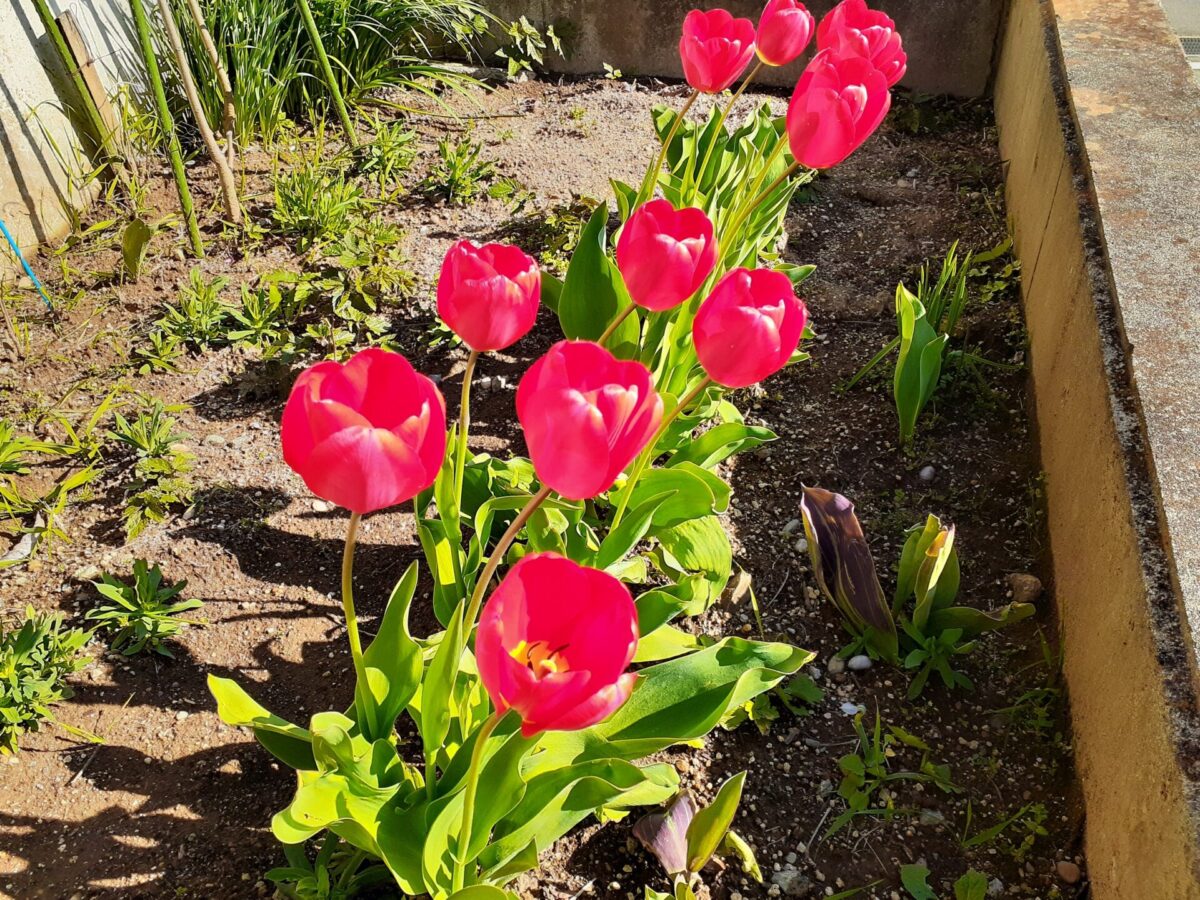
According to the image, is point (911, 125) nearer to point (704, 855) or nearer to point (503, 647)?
point (704, 855)

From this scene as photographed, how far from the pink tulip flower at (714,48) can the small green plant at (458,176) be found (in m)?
1.44

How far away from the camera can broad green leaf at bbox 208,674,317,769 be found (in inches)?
Answer: 52.9

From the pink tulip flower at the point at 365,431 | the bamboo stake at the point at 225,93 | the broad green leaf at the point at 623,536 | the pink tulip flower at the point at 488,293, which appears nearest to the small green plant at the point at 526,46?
the bamboo stake at the point at 225,93

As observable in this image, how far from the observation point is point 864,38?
6.35ft

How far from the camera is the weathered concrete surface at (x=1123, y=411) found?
1385 mm

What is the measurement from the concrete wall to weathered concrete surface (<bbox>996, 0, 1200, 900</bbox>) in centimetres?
274

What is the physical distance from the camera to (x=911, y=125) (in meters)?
3.96

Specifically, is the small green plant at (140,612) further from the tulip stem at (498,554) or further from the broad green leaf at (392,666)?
the tulip stem at (498,554)

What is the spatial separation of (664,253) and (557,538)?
552mm

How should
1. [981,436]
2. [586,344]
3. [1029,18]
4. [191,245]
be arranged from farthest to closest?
[1029,18] → [191,245] → [981,436] → [586,344]

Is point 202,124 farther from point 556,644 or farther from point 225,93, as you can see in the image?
point 556,644

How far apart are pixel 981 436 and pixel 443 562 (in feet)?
4.90

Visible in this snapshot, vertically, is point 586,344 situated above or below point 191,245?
above

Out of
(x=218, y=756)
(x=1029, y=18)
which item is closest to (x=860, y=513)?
(x=218, y=756)
